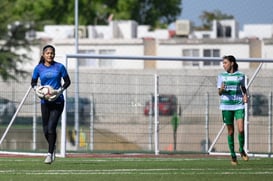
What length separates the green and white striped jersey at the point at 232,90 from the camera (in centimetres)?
2167

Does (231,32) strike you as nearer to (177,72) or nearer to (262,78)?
(177,72)

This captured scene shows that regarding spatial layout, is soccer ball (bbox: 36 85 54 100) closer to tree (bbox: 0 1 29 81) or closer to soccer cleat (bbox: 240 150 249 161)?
soccer cleat (bbox: 240 150 249 161)

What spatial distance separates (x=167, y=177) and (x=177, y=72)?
1853 inches

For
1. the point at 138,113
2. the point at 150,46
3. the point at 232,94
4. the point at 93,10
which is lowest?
the point at 138,113

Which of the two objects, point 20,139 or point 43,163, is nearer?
point 43,163

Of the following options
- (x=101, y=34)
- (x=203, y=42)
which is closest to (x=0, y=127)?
(x=203, y=42)

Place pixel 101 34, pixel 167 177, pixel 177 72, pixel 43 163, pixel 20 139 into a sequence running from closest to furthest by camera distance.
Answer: pixel 167 177
pixel 43 163
pixel 20 139
pixel 177 72
pixel 101 34

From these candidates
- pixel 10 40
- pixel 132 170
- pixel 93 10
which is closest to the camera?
pixel 132 170

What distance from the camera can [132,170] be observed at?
62.1 ft

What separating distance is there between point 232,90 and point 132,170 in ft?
11.9

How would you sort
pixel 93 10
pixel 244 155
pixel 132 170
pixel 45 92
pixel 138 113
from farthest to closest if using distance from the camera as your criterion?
pixel 93 10 < pixel 138 113 < pixel 244 155 < pixel 45 92 < pixel 132 170

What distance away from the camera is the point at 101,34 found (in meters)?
84.9

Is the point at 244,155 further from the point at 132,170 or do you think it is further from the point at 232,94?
the point at 132,170

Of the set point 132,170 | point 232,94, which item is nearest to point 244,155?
point 232,94
